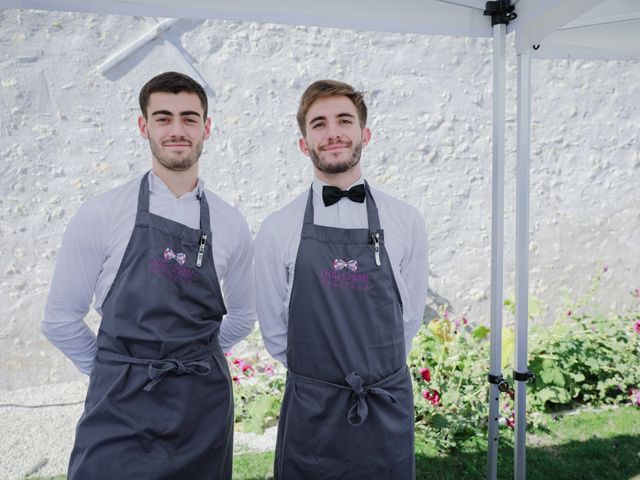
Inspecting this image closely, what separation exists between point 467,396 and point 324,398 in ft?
7.26

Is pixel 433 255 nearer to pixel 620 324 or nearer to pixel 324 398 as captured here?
pixel 620 324

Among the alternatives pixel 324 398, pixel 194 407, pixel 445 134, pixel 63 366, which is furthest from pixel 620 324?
pixel 63 366

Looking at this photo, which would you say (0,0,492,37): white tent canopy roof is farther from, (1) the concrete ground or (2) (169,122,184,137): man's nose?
(1) the concrete ground

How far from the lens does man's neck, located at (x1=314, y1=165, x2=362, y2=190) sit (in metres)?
2.20

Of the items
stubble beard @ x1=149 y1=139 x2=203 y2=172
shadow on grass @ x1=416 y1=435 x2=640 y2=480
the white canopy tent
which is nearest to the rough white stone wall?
shadow on grass @ x1=416 y1=435 x2=640 y2=480

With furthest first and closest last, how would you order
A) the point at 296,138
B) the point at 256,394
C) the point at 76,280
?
the point at 296,138 < the point at 256,394 < the point at 76,280

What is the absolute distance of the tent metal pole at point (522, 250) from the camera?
2539 millimetres

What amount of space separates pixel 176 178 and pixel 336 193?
0.59 metres

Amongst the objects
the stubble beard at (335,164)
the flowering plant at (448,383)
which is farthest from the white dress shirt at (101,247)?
the flowering plant at (448,383)

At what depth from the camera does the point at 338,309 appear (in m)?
2.04

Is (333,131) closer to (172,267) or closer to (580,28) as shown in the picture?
(172,267)

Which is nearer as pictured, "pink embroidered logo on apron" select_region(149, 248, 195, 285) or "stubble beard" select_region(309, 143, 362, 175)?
"pink embroidered logo on apron" select_region(149, 248, 195, 285)

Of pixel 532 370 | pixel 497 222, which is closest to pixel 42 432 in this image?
pixel 497 222

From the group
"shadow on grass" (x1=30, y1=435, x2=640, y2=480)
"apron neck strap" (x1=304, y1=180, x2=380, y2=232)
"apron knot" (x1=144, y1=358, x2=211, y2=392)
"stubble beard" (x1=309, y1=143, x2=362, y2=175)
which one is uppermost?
"stubble beard" (x1=309, y1=143, x2=362, y2=175)
